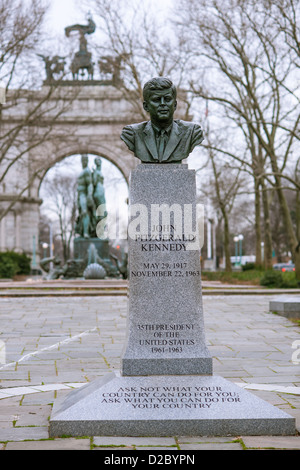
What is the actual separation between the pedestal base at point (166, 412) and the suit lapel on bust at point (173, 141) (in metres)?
2.19

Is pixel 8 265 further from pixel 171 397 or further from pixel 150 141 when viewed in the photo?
pixel 171 397

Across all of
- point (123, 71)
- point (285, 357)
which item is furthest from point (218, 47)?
point (285, 357)

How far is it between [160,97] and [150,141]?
1.44 feet

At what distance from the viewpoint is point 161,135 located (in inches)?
242

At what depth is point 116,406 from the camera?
507 centimetres

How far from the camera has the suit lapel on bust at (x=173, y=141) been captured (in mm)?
6094

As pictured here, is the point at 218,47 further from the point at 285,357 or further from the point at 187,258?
the point at 187,258

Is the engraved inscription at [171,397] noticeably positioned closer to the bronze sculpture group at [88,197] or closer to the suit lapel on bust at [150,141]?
the suit lapel on bust at [150,141]

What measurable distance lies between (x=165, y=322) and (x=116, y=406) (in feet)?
3.16

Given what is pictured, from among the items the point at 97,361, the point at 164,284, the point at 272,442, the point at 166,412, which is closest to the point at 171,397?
the point at 166,412

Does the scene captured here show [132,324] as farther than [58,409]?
Yes

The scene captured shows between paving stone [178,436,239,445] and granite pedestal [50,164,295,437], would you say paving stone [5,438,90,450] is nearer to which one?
granite pedestal [50,164,295,437]

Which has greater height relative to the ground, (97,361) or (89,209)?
(89,209)

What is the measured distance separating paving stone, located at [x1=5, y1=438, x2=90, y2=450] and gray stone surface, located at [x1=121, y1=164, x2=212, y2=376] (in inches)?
38.5
